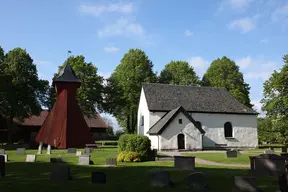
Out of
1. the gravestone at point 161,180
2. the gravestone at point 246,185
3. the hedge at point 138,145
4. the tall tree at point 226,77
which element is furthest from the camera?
the tall tree at point 226,77

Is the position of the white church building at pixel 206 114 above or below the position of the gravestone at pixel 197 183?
above

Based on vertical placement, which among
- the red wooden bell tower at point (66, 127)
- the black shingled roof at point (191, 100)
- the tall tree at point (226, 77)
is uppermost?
the tall tree at point (226, 77)

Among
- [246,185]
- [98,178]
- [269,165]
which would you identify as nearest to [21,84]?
[98,178]

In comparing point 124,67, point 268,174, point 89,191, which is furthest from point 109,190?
point 124,67

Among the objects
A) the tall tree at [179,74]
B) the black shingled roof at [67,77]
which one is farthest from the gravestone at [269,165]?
the tall tree at [179,74]

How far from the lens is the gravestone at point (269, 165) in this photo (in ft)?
44.3

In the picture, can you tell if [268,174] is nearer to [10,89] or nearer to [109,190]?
[109,190]

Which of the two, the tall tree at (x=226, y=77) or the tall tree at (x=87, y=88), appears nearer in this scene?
the tall tree at (x=87, y=88)

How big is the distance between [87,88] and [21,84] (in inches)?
413

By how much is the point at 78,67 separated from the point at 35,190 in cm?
4057

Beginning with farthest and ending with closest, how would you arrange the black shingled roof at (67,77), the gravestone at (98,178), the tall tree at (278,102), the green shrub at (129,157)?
the black shingled roof at (67,77), the tall tree at (278,102), the green shrub at (129,157), the gravestone at (98,178)

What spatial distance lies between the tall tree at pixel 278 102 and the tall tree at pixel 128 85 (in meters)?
25.5

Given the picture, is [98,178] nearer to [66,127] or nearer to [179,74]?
[66,127]

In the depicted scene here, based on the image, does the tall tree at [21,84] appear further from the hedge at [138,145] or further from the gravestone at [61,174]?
the gravestone at [61,174]
